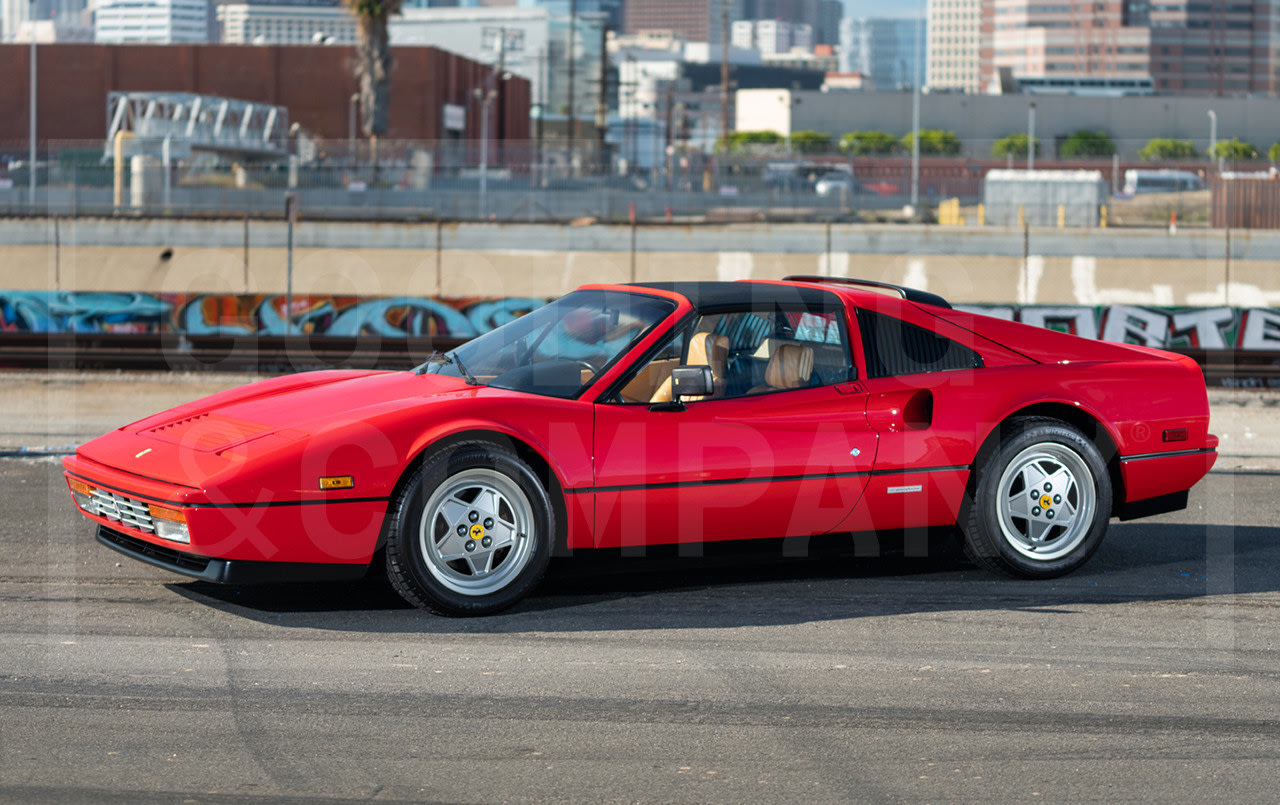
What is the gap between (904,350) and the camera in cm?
632

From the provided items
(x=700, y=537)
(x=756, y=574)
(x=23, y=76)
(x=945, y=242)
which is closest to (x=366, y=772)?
(x=700, y=537)

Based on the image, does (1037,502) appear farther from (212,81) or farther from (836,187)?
(212,81)

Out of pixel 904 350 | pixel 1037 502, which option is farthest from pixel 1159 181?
pixel 904 350

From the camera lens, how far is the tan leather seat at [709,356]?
594cm

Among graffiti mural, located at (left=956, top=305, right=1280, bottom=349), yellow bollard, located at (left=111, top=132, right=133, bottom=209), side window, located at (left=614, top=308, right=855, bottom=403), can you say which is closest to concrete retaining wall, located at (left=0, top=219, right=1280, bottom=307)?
yellow bollard, located at (left=111, top=132, right=133, bottom=209)

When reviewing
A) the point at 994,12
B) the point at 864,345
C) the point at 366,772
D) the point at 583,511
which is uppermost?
the point at 994,12

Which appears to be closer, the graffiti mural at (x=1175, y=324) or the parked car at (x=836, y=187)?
the graffiti mural at (x=1175, y=324)

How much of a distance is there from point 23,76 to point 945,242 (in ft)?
211

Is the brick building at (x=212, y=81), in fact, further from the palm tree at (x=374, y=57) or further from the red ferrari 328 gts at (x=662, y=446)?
the red ferrari 328 gts at (x=662, y=446)

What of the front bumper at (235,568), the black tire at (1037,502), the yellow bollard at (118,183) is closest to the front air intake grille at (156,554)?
the front bumper at (235,568)

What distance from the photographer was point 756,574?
652cm

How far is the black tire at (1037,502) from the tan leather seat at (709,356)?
4.22 ft

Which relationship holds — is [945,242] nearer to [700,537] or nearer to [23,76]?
[700,537]

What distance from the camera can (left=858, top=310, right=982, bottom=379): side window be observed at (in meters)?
6.26
